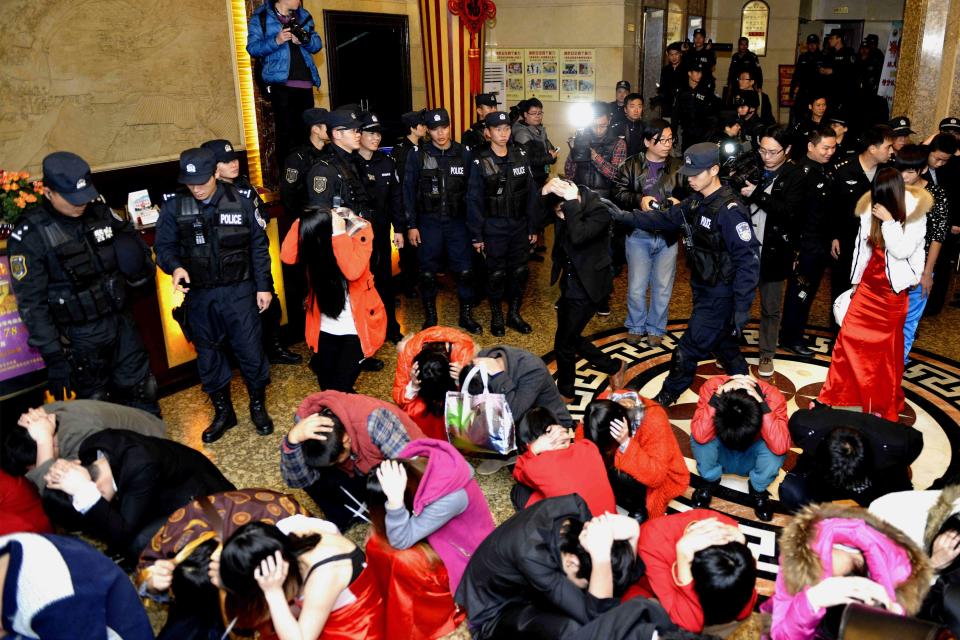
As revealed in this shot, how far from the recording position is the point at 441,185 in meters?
5.50

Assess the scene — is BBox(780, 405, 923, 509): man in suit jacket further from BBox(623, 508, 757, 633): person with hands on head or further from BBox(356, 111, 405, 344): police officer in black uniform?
BBox(356, 111, 405, 344): police officer in black uniform

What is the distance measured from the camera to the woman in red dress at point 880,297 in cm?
364

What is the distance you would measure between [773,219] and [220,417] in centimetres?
356

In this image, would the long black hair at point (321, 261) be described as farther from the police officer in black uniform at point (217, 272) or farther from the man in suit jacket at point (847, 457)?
the man in suit jacket at point (847, 457)

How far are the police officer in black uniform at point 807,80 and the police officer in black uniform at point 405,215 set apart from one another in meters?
7.02

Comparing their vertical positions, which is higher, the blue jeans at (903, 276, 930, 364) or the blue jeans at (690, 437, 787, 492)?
the blue jeans at (903, 276, 930, 364)

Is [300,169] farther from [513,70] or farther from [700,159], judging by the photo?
[513,70]

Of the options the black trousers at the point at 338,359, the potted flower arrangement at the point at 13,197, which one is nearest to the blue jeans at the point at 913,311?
the black trousers at the point at 338,359

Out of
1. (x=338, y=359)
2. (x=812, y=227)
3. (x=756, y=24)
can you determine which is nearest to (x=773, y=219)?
(x=812, y=227)

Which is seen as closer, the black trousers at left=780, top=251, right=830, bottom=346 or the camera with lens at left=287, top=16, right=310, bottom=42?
the black trousers at left=780, top=251, right=830, bottom=346

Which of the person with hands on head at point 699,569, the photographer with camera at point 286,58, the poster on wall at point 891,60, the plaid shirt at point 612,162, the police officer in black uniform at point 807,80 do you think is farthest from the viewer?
the poster on wall at point 891,60

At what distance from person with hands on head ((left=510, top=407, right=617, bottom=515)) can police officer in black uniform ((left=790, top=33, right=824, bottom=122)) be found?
934 cm

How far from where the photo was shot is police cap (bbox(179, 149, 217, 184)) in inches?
151

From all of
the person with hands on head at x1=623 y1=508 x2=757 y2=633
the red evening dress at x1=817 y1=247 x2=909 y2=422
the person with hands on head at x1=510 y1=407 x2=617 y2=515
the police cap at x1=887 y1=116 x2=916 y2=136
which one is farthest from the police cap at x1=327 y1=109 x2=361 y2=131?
the police cap at x1=887 y1=116 x2=916 y2=136
